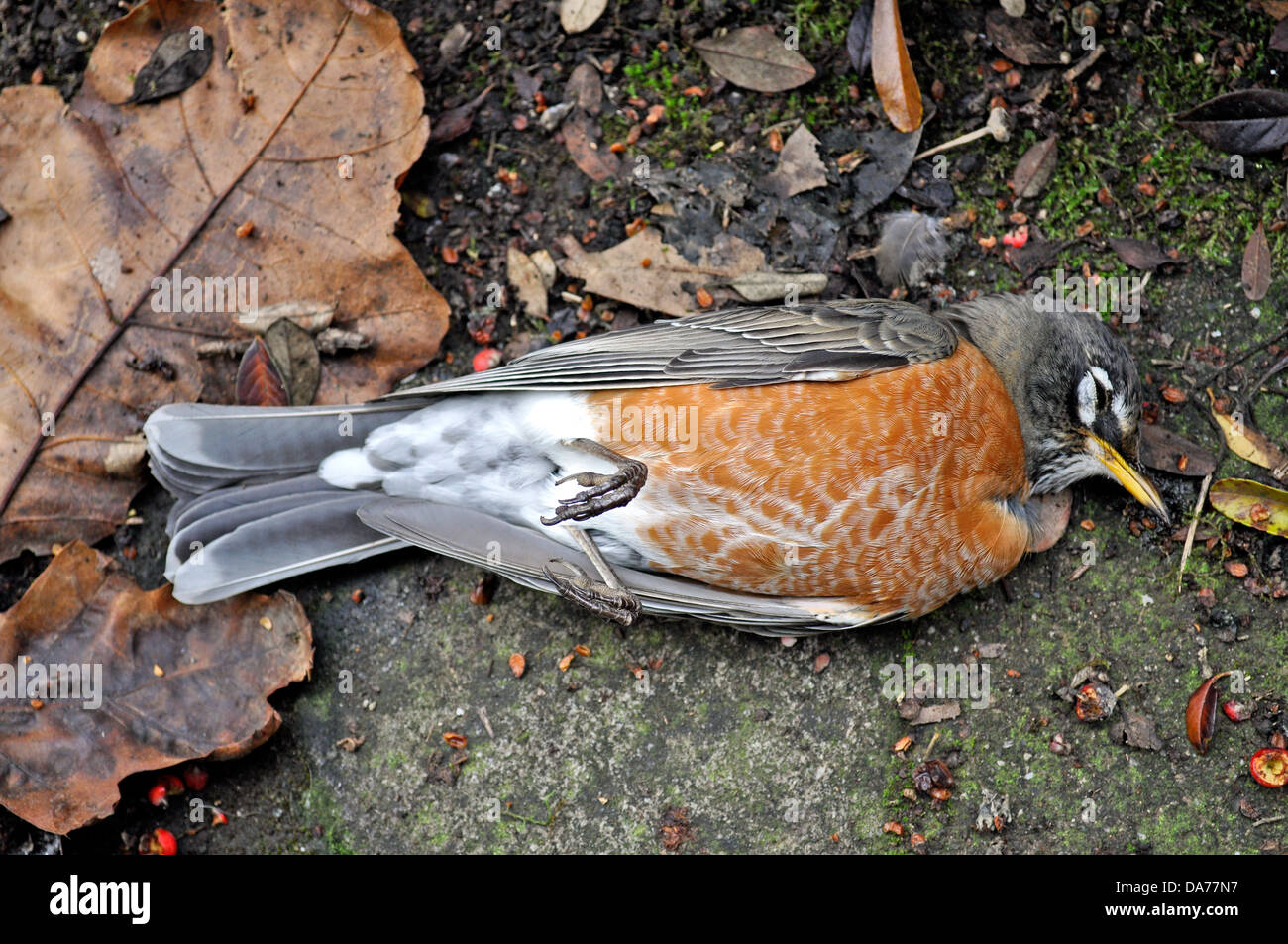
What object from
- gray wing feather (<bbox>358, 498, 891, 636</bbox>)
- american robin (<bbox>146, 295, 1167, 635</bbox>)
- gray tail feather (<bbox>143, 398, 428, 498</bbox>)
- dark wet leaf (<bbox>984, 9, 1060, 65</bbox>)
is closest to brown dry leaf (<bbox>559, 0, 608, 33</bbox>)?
american robin (<bbox>146, 295, 1167, 635</bbox>)

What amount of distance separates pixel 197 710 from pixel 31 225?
1.93 metres

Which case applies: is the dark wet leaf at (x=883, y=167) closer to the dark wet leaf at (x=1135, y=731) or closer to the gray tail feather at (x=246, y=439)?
the gray tail feather at (x=246, y=439)

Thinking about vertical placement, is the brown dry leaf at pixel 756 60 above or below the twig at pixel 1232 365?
above

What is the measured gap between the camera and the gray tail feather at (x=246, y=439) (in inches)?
159

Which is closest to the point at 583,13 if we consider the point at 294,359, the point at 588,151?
the point at 588,151

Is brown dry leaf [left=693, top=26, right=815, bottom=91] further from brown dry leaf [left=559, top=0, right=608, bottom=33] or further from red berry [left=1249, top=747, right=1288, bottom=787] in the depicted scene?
red berry [left=1249, top=747, right=1288, bottom=787]

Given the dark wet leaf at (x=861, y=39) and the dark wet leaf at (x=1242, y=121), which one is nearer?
the dark wet leaf at (x=1242, y=121)

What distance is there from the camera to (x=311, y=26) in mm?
4164

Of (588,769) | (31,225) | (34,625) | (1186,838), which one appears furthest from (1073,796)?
(31,225)

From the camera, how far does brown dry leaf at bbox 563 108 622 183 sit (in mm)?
4551

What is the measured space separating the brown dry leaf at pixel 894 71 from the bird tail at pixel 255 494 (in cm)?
228

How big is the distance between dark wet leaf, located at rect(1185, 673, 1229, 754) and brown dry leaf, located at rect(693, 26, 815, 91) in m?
2.87

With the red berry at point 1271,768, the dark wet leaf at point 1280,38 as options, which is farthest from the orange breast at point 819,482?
the dark wet leaf at point 1280,38

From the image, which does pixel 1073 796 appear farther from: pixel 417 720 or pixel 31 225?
pixel 31 225
